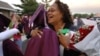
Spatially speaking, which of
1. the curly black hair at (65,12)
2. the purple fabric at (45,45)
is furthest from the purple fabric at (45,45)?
the curly black hair at (65,12)

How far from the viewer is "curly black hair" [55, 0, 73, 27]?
135 inches

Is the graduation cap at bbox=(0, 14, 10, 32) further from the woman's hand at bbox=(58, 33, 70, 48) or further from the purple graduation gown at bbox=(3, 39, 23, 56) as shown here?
the woman's hand at bbox=(58, 33, 70, 48)

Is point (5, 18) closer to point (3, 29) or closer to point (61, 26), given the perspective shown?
point (3, 29)

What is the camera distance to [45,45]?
3.16m

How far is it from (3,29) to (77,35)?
27.8 inches

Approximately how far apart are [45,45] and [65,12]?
0.49m

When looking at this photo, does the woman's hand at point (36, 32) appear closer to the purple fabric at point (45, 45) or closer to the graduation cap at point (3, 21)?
the purple fabric at point (45, 45)

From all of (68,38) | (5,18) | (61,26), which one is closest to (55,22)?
(61,26)

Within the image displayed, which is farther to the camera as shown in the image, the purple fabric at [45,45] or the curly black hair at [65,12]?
the curly black hair at [65,12]

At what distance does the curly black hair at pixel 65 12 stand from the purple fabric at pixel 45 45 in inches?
12.0

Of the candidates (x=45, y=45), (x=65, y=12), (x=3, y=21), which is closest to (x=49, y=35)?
(x=45, y=45)

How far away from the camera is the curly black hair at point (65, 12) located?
344 centimetres

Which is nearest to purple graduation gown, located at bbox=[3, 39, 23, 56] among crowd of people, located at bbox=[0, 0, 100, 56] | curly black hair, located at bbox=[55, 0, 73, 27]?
crowd of people, located at bbox=[0, 0, 100, 56]

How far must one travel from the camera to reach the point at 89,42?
120 inches
